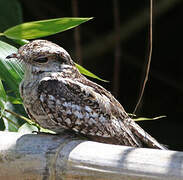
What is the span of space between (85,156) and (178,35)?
123 inches

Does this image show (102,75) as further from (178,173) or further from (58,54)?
(178,173)

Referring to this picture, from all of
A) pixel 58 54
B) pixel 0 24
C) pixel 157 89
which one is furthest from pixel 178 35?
pixel 58 54

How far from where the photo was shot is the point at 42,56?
1986 millimetres

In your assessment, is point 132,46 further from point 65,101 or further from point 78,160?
point 78,160

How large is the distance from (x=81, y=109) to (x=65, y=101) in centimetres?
7

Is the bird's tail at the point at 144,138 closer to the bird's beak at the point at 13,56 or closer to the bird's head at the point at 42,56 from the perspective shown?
the bird's head at the point at 42,56

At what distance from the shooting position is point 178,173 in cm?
137

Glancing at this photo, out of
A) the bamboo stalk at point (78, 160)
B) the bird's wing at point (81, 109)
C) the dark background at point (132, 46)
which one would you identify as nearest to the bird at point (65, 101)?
the bird's wing at point (81, 109)

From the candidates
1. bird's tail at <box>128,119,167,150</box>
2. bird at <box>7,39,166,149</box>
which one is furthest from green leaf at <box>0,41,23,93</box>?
bird's tail at <box>128,119,167,150</box>

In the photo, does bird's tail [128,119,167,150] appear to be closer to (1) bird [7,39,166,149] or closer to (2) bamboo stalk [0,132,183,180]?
(1) bird [7,39,166,149]

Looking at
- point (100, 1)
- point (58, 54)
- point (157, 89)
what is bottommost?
point (157, 89)

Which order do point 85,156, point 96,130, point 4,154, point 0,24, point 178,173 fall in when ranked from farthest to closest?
point 0,24 < point 96,130 < point 4,154 < point 85,156 < point 178,173

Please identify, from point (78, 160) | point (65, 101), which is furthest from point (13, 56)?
point (78, 160)

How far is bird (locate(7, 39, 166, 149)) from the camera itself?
6.32ft
